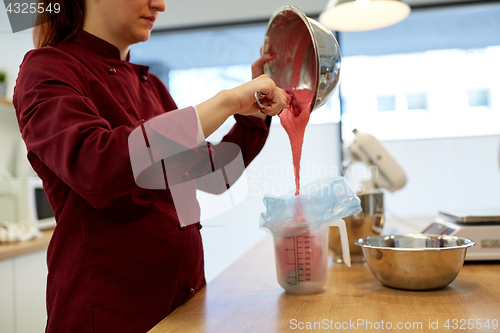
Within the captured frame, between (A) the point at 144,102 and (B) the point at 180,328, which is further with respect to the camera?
(A) the point at 144,102

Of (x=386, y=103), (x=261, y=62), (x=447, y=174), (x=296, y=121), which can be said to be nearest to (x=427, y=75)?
(x=386, y=103)

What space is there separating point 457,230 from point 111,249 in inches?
33.9

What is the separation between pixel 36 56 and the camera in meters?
0.81

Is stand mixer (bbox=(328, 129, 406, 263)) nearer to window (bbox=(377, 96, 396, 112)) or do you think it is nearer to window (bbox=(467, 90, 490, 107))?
window (bbox=(377, 96, 396, 112))

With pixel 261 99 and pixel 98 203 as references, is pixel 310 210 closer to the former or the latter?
pixel 261 99

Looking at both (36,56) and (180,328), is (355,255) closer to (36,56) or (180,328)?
(180,328)

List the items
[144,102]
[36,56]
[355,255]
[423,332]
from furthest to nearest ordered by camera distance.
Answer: [355,255] < [144,102] < [36,56] < [423,332]

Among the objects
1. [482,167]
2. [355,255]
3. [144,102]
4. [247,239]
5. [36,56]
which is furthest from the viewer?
[247,239]

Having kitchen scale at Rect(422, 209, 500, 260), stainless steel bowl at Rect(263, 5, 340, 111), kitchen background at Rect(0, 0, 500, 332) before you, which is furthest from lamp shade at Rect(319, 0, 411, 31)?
kitchen background at Rect(0, 0, 500, 332)

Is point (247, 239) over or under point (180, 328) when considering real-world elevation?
under

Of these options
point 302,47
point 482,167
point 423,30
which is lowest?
point 482,167

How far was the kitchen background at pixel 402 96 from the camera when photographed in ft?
10.3

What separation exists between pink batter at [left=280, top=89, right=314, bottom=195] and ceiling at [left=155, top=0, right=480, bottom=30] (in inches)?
95.8

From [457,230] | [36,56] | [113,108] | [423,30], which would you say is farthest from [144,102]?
[423,30]
